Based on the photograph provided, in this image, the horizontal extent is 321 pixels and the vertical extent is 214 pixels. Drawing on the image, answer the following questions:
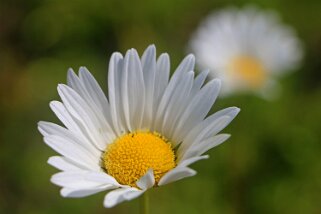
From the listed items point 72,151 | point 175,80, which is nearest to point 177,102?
point 175,80

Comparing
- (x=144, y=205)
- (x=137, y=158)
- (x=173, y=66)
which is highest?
(x=173, y=66)

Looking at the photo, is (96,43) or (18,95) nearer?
(18,95)

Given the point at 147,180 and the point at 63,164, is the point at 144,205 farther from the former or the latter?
the point at 63,164

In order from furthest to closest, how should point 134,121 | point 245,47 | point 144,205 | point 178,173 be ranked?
point 245,47
point 134,121
point 144,205
point 178,173

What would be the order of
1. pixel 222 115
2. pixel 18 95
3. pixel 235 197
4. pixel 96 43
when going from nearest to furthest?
1. pixel 222 115
2. pixel 235 197
3. pixel 18 95
4. pixel 96 43

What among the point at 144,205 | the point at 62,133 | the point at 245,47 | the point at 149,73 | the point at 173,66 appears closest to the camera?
the point at 144,205

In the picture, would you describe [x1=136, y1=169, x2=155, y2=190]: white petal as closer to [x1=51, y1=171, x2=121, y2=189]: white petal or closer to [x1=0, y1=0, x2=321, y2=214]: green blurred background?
[x1=51, y1=171, x2=121, y2=189]: white petal

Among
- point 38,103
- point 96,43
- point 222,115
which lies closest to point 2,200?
point 38,103

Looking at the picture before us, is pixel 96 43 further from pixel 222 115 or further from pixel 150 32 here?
pixel 222 115
